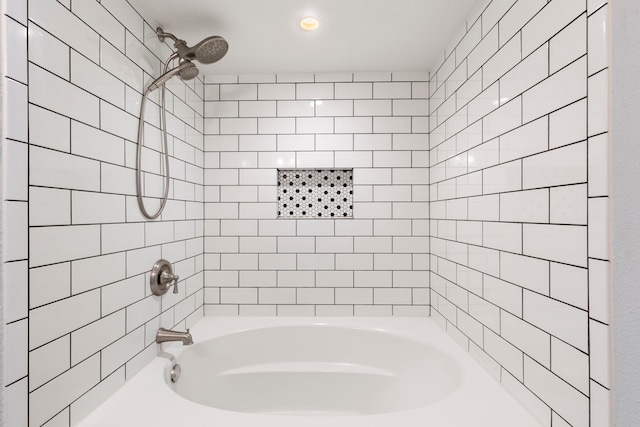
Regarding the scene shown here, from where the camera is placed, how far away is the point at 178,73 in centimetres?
141

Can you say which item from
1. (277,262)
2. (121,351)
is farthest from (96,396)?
(277,262)

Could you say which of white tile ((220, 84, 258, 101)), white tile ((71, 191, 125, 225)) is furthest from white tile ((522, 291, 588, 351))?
white tile ((220, 84, 258, 101))

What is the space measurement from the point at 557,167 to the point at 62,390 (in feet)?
4.86

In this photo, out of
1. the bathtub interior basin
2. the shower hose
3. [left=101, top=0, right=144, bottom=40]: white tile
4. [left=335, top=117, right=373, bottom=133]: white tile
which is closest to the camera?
[left=101, top=0, right=144, bottom=40]: white tile

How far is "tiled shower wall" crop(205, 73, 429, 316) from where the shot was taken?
6.56 ft

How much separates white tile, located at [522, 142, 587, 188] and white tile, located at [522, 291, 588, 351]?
32 centimetres

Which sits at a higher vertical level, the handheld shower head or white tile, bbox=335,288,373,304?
the handheld shower head

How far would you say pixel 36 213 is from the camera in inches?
32.7

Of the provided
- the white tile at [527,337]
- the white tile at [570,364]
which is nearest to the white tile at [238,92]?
the white tile at [527,337]

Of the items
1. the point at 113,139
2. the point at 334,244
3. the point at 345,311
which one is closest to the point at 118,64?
the point at 113,139

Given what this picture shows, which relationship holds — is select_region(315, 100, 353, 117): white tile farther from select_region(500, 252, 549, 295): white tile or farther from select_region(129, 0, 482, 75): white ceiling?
select_region(500, 252, 549, 295): white tile

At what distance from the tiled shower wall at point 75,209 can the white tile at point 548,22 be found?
1.34m

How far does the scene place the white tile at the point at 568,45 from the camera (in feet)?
2.58

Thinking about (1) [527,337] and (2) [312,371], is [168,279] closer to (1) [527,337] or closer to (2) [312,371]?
(2) [312,371]
